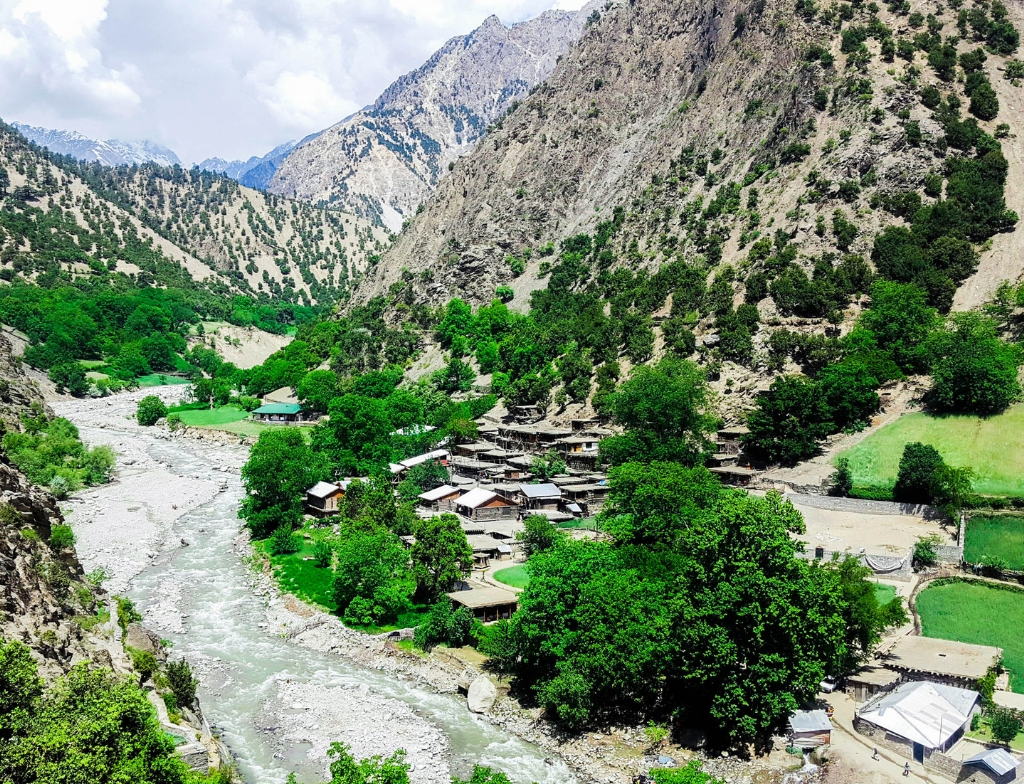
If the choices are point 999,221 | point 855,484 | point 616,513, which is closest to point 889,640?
point 616,513

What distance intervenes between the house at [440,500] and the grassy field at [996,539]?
3222 cm

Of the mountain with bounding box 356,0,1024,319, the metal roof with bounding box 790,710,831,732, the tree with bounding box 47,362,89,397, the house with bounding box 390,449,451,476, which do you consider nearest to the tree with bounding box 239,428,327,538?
the house with bounding box 390,449,451,476

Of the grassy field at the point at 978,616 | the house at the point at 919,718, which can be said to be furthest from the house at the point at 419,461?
the house at the point at 919,718

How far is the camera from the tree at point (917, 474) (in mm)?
46469

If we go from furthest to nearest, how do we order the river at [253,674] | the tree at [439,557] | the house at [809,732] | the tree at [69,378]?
1. the tree at [69,378]
2. the tree at [439,557]
3. the river at [253,674]
4. the house at [809,732]

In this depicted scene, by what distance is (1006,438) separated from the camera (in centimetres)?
4878

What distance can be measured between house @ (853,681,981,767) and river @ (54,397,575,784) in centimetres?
1108

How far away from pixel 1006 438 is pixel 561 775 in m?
40.4

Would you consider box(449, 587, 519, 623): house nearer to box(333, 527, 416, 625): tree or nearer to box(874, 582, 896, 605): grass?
box(333, 527, 416, 625): tree

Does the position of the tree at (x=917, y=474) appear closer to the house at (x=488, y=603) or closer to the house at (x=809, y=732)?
the house at (x=809, y=732)

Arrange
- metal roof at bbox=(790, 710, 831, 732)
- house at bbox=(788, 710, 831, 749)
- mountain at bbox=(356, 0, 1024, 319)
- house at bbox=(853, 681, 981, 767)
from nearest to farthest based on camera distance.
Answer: house at bbox=(853, 681, 981, 767)
house at bbox=(788, 710, 831, 749)
metal roof at bbox=(790, 710, 831, 732)
mountain at bbox=(356, 0, 1024, 319)

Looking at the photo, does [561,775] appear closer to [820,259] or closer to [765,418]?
[765,418]

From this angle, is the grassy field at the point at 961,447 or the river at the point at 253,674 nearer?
the river at the point at 253,674

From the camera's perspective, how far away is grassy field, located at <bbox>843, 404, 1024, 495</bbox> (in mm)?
46094
